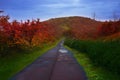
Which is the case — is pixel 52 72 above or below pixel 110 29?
below

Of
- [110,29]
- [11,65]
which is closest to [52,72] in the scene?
[11,65]

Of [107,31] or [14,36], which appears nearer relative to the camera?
[14,36]

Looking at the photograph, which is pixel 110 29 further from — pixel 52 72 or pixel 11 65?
pixel 52 72

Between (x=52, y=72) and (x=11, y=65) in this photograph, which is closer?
(x=52, y=72)

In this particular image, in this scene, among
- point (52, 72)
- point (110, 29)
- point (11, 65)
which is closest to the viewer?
point (52, 72)

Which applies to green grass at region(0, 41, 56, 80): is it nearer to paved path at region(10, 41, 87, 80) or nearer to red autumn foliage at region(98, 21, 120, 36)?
paved path at region(10, 41, 87, 80)

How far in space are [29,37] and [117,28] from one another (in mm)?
36839

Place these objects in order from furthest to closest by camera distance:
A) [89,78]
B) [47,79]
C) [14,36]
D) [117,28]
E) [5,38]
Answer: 1. [117,28]
2. [14,36]
3. [5,38]
4. [89,78]
5. [47,79]

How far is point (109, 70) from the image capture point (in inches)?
731

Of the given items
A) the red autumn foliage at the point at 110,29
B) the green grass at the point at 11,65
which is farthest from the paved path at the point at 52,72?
the red autumn foliage at the point at 110,29

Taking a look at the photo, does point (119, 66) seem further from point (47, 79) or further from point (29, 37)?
point (29, 37)

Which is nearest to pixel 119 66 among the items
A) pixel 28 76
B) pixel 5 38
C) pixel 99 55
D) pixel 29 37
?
pixel 28 76

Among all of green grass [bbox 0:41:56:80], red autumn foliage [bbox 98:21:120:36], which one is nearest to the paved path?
green grass [bbox 0:41:56:80]

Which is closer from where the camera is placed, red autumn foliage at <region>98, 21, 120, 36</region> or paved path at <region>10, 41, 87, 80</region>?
paved path at <region>10, 41, 87, 80</region>
